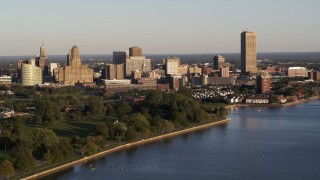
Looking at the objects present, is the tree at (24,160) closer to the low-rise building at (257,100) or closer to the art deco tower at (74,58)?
the low-rise building at (257,100)

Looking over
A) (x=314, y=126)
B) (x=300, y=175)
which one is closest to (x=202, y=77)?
(x=314, y=126)

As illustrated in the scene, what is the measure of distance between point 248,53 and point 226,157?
1239 inches

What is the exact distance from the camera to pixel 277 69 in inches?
1858

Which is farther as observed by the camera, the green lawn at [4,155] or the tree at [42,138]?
the tree at [42,138]

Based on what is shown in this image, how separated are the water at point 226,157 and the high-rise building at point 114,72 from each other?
19235 millimetres

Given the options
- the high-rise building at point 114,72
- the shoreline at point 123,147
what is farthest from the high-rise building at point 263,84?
the high-rise building at point 114,72

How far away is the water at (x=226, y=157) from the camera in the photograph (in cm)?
1108

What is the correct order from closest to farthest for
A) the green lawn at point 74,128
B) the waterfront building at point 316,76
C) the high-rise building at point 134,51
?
1. the green lawn at point 74,128
2. the waterfront building at point 316,76
3. the high-rise building at point 134,51

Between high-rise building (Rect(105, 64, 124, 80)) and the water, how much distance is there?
19.2m

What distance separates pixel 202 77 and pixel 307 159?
2362 centimetres

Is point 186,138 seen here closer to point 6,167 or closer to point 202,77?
point 6,167

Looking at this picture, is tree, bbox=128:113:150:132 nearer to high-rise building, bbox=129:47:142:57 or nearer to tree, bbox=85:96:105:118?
tree, bbox=85:96:105:118

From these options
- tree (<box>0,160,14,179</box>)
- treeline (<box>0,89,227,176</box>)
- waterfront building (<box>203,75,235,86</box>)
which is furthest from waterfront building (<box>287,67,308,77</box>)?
tree (<box>0,160,14,179</box>)

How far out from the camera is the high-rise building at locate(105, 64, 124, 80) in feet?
119
